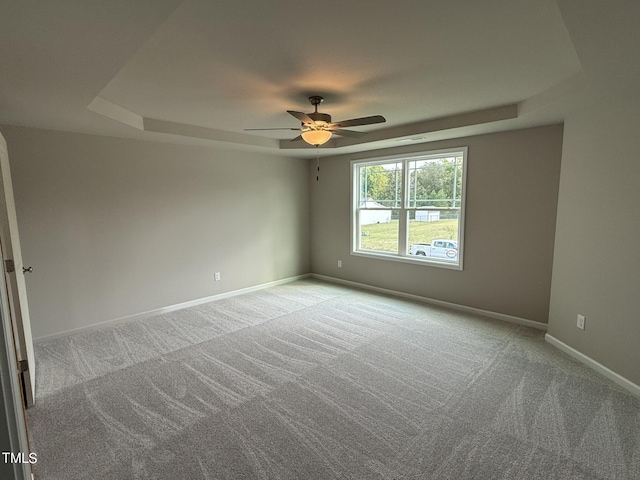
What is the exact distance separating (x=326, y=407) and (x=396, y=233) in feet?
10.8

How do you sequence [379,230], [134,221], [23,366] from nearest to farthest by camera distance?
[23,366] → [134,221] → [379,230]

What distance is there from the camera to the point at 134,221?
4.09m

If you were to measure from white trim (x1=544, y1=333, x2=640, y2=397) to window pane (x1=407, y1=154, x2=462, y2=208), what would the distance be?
194 cm

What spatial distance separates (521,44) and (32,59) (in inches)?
A: 110

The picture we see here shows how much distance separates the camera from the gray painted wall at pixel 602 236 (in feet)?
8.37

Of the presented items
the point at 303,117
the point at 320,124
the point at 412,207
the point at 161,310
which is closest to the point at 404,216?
the point at 412,207

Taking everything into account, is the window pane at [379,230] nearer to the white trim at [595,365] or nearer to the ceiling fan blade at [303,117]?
the white trim at [595,365]

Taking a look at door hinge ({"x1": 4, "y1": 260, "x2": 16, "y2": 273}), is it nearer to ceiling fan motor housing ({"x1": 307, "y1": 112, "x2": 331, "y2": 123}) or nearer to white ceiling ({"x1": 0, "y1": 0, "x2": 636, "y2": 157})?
white ceiling ({"x1": 0, "y1": 0, "x2": 636, "y2": 157})

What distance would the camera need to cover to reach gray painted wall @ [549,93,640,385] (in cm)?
255

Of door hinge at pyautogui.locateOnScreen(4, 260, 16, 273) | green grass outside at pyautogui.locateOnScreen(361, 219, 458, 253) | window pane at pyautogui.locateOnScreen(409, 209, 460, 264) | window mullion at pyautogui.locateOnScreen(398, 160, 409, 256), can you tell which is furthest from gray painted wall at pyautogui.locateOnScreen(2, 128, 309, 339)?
window pane at pyautogui.locateOnScreen(409, 209, 460, 264)

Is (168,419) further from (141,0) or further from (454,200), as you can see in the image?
(454,200)

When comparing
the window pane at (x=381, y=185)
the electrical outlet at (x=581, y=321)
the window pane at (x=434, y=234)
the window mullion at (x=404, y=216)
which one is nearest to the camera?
the electrical outlet at (x=581, y=321)

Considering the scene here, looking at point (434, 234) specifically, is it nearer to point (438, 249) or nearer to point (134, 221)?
point (438, 249)

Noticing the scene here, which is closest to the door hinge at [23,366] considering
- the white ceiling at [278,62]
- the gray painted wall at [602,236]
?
the white ceiling at [278,62]
